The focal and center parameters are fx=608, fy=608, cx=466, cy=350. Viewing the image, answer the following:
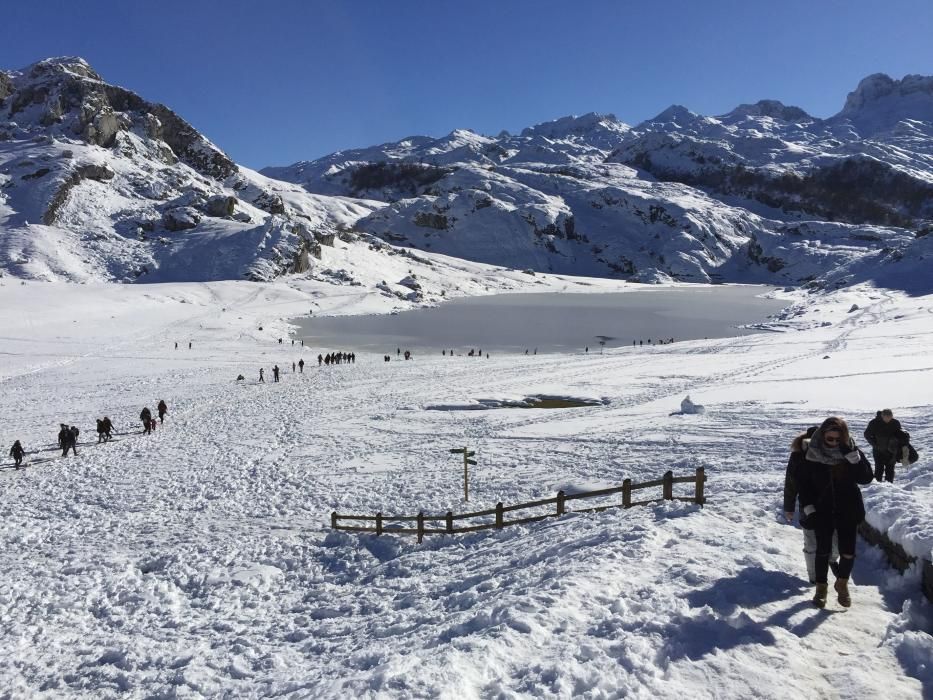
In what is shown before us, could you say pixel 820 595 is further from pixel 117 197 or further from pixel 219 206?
pixel 117 197

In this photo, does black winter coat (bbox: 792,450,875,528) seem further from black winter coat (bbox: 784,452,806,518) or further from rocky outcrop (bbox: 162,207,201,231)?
rocky outcrop (bbox: 162,207,201,231)

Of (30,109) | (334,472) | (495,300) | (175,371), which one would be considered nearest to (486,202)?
(495,300)

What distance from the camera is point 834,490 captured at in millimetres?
6477

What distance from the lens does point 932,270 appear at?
98250 millimetres

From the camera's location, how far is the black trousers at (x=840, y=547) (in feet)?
21.5

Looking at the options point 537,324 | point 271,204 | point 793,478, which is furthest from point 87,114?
point 793,478

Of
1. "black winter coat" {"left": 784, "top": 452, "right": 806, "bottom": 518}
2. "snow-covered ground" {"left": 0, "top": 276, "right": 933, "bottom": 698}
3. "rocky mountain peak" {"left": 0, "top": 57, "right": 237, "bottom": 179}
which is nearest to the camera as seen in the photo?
"snow-covered ground" {"left": 0, "top": 276, "right": 933, "bottom": 698}

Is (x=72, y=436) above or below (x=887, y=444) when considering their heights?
below

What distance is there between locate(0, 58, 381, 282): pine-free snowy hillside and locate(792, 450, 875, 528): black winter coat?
104106 millimetres

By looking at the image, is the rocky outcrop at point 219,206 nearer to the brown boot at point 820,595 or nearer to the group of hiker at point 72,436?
the group of hiker at point 72,436

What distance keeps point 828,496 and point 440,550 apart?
26.9ft

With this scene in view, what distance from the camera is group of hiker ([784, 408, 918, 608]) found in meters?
6.34

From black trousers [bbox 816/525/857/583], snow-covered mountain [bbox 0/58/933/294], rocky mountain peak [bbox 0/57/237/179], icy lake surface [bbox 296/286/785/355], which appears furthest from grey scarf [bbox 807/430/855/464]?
rocky mountain peak [bbox 0/57/237/179]

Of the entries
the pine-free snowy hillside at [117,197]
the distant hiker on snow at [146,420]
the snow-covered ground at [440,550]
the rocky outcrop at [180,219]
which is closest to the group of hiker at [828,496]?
the snow-covered ground at [440,550]
